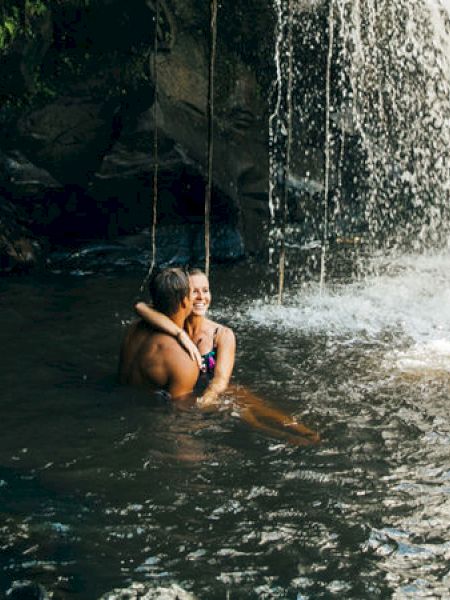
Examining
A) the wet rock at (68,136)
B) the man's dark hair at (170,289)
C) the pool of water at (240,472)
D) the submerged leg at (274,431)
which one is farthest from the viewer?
the wet rock at (68,136)

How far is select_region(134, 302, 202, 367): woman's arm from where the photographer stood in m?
6.80

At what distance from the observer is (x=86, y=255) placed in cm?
1322

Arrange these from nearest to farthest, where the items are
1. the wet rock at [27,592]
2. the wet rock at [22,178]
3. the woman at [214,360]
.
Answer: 1. the wet rock at [27,592]
2. the woman at [214,360]
3. the wet rock at [22,178]

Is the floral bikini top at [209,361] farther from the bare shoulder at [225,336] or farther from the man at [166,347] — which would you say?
the man at [166,347]

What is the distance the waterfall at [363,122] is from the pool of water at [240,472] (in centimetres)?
560

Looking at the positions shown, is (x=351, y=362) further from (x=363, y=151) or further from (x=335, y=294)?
(x=363, y=151)

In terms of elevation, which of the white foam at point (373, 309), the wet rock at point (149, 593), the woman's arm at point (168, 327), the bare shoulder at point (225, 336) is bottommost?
the white foam at point (373, 309)

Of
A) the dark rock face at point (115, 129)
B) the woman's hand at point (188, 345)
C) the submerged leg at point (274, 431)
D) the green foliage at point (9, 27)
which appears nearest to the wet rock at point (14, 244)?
the dark rock face at point (115, 129)

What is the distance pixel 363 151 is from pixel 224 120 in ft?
8.86

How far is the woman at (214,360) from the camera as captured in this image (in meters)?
6.74

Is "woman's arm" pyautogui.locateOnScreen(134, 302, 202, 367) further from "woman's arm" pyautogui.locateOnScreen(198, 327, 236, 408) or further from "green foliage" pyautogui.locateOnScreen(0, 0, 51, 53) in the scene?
"green foliage" pyautogui.locateOnScreen(0, 0, 51, 53)

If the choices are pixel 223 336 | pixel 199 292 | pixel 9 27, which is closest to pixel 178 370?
pixel 223 336

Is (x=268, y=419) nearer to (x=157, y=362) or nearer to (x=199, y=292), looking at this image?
(x=157, y=362)

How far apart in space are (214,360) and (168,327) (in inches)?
25.2
